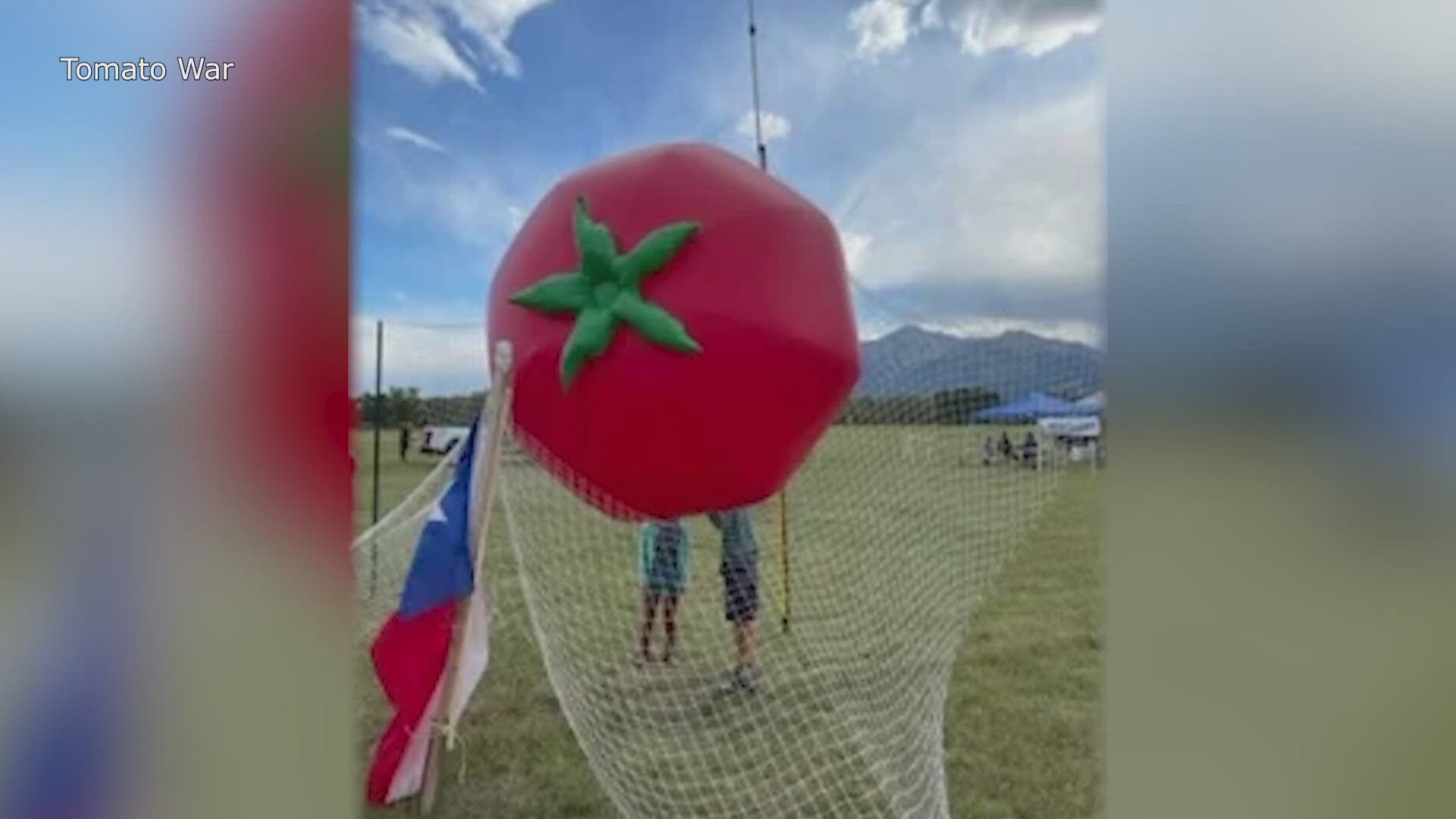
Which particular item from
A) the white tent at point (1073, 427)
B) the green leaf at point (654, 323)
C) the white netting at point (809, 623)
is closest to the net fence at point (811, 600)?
the white netting at point (809, 623)

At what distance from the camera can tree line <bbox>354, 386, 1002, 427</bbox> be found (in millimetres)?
1664

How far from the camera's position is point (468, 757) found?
227cm

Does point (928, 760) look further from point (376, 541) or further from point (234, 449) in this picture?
point (234, 449)

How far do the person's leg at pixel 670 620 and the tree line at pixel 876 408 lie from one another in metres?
0.51

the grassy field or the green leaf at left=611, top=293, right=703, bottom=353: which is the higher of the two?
the green leaf at left=611, top=293, right=703, bottom=353

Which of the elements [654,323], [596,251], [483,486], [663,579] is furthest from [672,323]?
[663,579]

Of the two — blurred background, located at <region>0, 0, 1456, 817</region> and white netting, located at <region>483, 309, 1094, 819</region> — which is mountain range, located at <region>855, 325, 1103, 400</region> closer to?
white netting, located at <region>483, 309, 1094, 819</region>

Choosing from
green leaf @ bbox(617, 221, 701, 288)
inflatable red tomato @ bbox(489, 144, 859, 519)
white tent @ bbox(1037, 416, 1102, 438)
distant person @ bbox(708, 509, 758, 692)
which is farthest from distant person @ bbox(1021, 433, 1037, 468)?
green leaf @ bbox(617, 221, 701, 288)

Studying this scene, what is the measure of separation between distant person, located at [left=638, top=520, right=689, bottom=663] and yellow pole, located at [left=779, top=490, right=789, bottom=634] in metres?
0.17

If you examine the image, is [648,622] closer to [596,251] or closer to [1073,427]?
[596,251]

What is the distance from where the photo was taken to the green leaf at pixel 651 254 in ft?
4.53

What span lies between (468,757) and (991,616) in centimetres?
139

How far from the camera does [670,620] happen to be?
2.04 m

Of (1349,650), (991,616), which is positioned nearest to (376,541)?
(1349,650)
